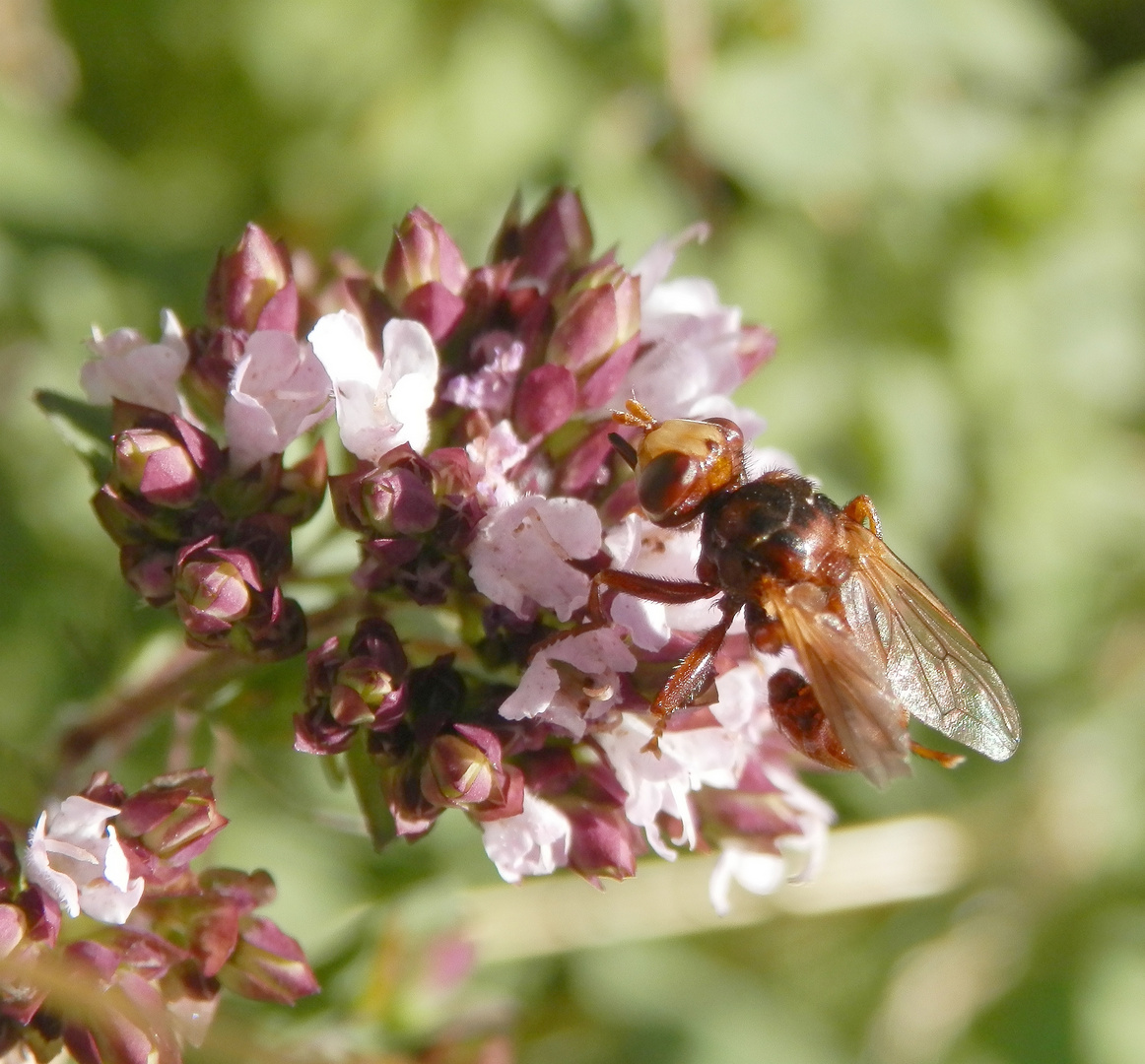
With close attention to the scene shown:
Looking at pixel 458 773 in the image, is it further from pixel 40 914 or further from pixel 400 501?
pixel 40 914

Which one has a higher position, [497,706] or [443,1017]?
[497,706]

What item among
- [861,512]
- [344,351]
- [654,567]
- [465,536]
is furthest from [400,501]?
[861,512]

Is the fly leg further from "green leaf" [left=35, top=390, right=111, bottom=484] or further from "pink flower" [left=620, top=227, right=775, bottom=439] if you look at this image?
"green leaf" [left=35, top=390, right=111, bottom=484]

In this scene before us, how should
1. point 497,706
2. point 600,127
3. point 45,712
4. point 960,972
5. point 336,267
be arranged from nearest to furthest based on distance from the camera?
point 497,706 → point 336,267 → point 45,712 → point 600,127 → point 960,972

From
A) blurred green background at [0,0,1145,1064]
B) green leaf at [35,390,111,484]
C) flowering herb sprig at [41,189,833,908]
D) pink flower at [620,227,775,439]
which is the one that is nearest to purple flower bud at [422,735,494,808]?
flowering herb sprig at [41,189,833,908]

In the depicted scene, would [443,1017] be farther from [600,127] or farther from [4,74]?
[4,74]

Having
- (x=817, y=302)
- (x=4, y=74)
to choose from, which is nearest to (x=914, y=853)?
(x=817, y=302)

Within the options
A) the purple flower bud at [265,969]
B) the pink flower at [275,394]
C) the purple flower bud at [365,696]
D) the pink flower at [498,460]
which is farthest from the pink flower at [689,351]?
the purple flower bud at [265,969]
